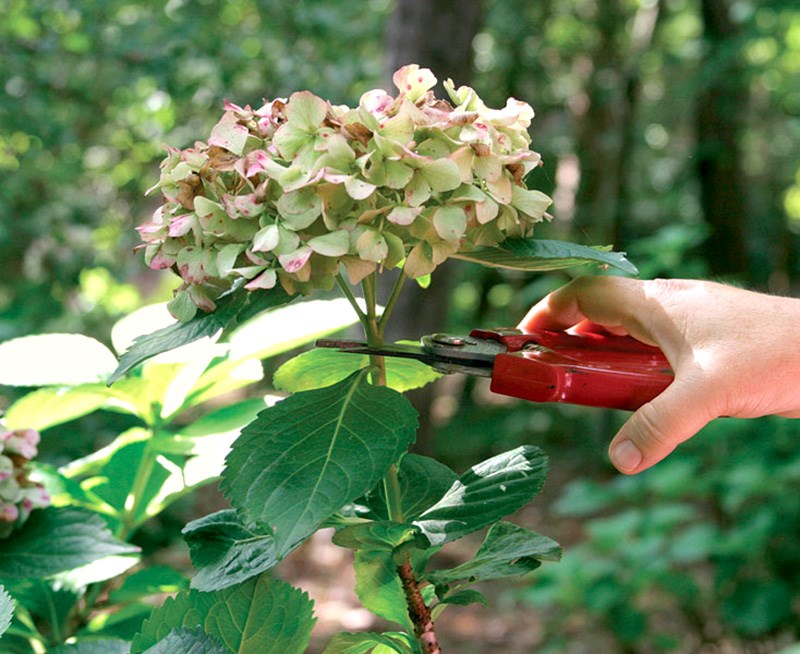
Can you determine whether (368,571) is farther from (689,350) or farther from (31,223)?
(31,223)

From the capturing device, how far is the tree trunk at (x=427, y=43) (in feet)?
8.14

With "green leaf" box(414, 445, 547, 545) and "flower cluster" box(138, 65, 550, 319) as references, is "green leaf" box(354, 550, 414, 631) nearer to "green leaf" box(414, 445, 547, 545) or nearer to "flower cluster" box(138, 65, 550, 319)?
"green leaf" box(414, 445, 547, 545)

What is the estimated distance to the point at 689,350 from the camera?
610 mm

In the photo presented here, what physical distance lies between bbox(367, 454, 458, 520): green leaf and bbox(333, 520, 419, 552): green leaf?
3 cm

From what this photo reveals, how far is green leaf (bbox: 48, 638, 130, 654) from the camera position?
688mm

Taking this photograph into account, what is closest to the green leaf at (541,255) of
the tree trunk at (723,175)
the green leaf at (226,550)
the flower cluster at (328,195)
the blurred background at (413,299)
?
the flower cluster at (328,195)

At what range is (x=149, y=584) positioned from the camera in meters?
0.86

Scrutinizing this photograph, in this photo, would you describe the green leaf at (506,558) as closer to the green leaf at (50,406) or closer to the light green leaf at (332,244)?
the light green leaf at (332,244)

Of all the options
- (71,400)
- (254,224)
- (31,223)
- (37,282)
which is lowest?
(37,282)

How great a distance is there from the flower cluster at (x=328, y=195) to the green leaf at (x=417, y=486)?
17 centimetres

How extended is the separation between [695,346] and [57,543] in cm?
53

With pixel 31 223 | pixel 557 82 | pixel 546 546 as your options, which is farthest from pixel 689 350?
pixel 557 82

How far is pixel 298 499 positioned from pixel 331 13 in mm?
2855

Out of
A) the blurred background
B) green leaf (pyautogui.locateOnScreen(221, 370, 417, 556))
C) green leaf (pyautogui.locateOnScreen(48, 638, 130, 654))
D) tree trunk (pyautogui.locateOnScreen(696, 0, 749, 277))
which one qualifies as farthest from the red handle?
tree trunk (pyautogui.locateOnScreen(696, 0, 749, 277))
